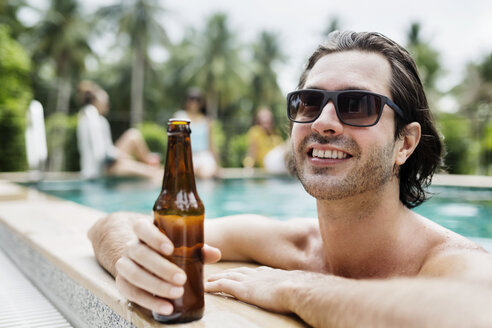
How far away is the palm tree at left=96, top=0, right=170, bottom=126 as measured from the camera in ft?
129

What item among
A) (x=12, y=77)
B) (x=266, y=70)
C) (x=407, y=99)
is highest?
(x=266, y=70)

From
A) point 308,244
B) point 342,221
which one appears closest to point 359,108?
point 342,221

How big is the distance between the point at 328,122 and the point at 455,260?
0.76m

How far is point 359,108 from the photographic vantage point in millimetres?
1979

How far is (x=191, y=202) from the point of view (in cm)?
134

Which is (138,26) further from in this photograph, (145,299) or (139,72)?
(145,299)

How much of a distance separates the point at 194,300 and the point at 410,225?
1.24 meters

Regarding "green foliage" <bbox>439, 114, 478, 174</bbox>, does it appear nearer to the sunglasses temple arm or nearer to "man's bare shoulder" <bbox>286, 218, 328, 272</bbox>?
"man's bare shoulder" <bbox>286, 218, 328, 272</bbox>

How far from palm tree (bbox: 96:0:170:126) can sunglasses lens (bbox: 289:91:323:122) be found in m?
38.4

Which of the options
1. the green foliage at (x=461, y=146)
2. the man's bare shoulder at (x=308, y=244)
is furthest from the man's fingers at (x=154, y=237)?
the green foliage at (x=461, y=146)

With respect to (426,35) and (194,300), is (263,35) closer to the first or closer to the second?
(426,35)

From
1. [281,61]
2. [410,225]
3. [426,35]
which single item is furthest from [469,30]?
[410,225]

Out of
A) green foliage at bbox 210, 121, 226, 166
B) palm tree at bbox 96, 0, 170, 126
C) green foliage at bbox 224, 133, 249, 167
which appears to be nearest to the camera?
green foliage at bbox 224, 133, 249, 167

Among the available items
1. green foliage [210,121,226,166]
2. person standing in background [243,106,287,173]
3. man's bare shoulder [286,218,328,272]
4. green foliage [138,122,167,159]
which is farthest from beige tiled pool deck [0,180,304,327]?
green foliage [210,121,226,166]
